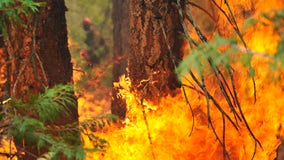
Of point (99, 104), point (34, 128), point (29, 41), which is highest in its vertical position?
point (29, 41)

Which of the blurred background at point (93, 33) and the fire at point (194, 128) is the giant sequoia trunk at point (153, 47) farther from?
the blurred background at point (93, 33)

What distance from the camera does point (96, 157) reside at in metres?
7.38

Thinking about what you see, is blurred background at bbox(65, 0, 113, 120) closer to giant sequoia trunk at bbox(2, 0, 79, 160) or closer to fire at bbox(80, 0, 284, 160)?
fire at bbox(80, 0, 284, 160)

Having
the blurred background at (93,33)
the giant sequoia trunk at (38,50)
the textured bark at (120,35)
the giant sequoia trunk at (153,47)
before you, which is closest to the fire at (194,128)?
the giant sequoia trunk at (153,47)

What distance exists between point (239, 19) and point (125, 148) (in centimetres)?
349

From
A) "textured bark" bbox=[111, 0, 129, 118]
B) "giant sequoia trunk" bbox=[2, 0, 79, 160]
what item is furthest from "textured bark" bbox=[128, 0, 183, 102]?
"textured bark" bbox=[111, 0, 129, 118]

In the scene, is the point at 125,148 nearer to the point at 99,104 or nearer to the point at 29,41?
the point at 29,41

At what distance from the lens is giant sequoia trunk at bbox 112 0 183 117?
6953 mm

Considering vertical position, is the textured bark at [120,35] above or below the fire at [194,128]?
above

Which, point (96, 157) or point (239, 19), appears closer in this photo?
point (96, 157)

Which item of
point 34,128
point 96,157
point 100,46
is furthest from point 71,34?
point 34,128

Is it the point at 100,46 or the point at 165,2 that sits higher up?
the point at 165,2

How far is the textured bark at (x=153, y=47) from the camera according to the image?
6949 millimetres

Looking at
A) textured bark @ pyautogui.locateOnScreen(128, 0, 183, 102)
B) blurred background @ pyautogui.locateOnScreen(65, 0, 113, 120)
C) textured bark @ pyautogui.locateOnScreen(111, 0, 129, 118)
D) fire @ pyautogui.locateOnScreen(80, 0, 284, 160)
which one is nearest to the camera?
textured bark @ pyautogui.locateOnScreen(128, 0, 183, 102)
